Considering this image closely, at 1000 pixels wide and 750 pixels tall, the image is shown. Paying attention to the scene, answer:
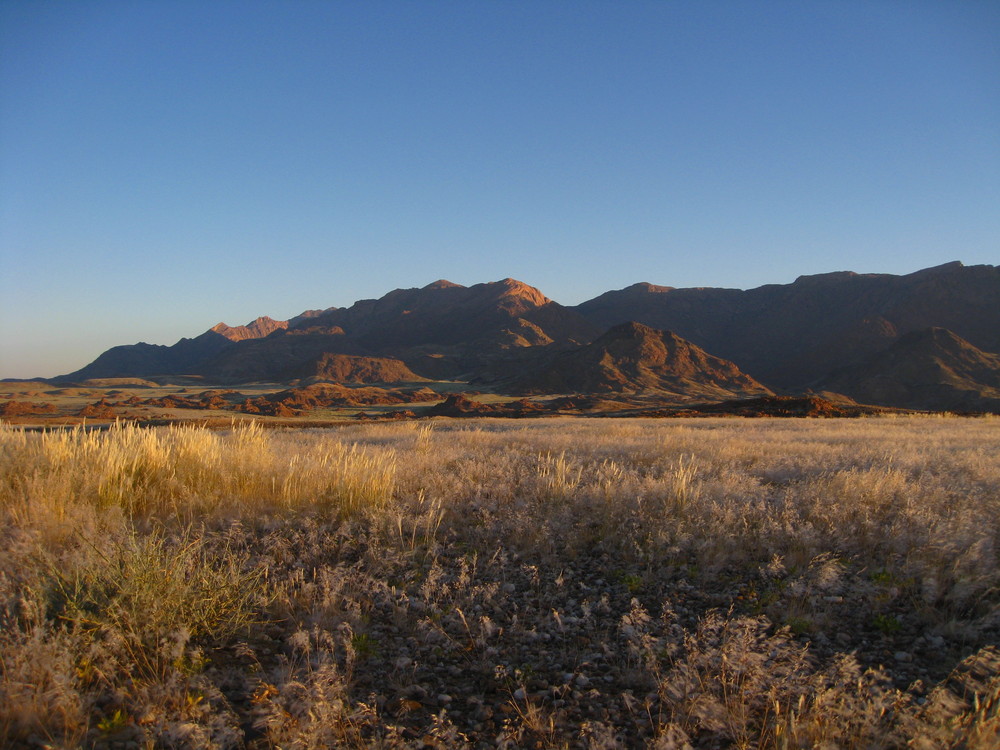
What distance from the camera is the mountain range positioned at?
65.5 meters

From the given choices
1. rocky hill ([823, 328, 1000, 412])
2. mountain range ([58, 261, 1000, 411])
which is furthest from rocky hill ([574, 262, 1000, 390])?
rocky hill ([823, 328, 1000, 412])

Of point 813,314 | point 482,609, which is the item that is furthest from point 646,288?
point 482,609

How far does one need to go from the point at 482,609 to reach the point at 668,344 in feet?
245

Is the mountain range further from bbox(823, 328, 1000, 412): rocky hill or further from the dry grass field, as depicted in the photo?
the dry grass field

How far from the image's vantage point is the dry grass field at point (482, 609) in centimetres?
265

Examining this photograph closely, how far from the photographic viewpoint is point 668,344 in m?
75.0

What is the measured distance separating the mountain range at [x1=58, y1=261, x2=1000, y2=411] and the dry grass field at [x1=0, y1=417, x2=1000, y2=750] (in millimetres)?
54476

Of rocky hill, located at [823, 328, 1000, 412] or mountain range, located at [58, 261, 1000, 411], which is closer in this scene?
rocky hill, located at [823, 328, 1000, 412]

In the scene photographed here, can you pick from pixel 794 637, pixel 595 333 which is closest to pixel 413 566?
pixel 794 637

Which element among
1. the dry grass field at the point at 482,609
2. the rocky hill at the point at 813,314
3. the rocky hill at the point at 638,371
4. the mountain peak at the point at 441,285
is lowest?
the dry grass field at the point at 482,609

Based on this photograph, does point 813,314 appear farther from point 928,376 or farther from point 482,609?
point 482,609

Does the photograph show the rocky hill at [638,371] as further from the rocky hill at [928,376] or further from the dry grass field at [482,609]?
the dry grass field at [482,609]

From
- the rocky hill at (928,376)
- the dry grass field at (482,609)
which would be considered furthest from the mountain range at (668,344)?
the dry grass field at (482,609)

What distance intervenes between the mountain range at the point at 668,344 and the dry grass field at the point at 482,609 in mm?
54476
